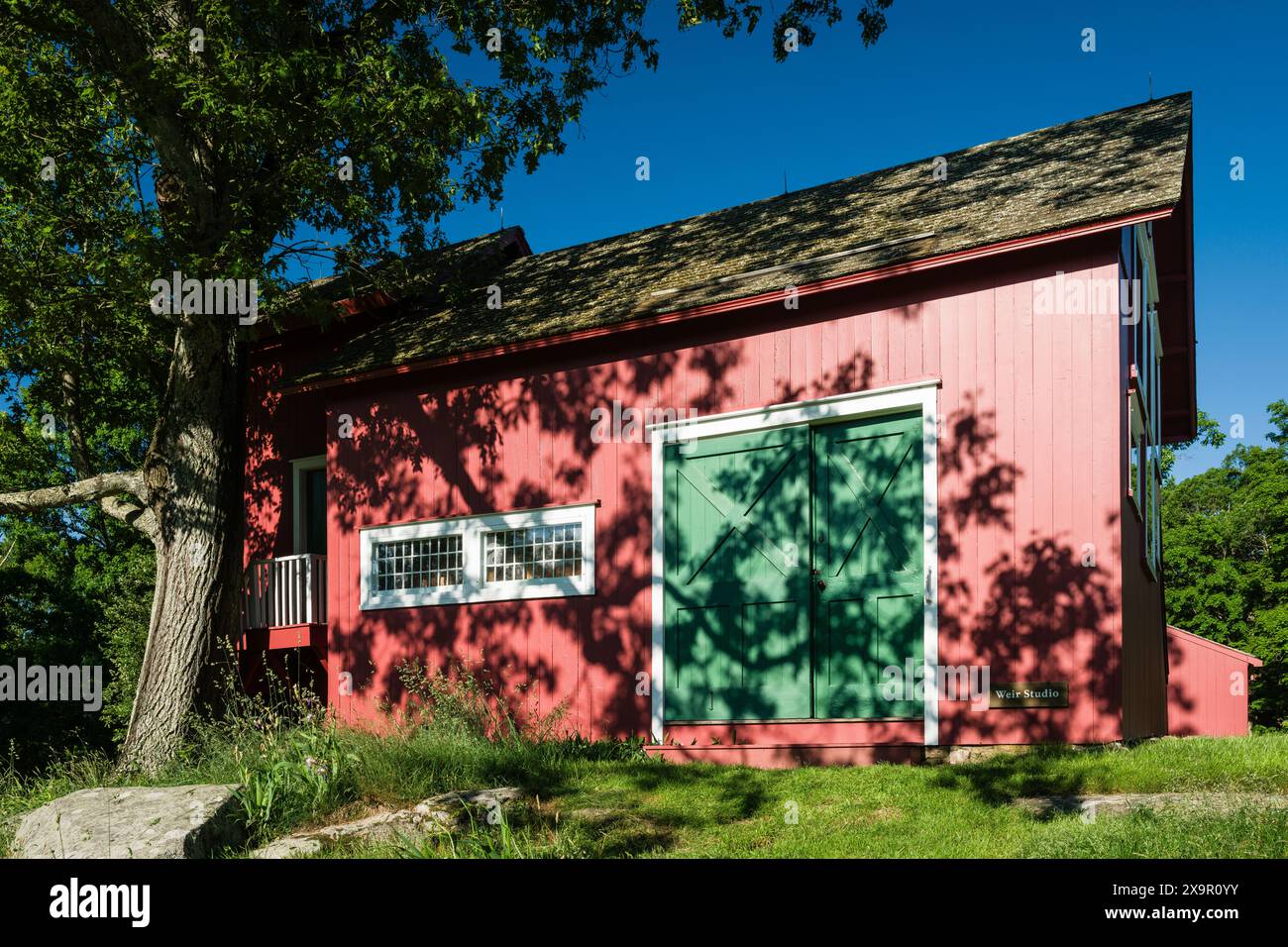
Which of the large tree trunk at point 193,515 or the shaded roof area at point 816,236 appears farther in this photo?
the large tree trunk at point 193,515

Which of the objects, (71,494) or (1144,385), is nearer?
(1144,385)

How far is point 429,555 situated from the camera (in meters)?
13.1

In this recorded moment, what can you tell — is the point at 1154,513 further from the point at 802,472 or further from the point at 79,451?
the point at 79,451

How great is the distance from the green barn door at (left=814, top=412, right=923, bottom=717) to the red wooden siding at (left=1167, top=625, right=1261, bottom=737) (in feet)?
51.2

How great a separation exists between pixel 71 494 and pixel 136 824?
6860 mm

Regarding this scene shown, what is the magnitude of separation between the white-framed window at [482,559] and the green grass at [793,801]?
245 centimetres

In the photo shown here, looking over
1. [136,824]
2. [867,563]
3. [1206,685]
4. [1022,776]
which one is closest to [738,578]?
[867,563]

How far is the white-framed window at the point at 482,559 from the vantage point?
12.0 meters

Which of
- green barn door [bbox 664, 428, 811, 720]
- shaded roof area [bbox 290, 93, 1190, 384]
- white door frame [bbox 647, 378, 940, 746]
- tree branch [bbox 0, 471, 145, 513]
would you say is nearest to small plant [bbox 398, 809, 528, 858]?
green barn door [bbox 664, 428, 811, 720]

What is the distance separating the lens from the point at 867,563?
10.3 m

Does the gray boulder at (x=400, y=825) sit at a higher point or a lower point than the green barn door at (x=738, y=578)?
lower

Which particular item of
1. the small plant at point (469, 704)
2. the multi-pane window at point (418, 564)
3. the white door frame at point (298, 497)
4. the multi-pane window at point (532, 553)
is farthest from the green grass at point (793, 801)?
the white door frame at point (298, 497)

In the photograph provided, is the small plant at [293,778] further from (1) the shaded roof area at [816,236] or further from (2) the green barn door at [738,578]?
(1) the shaded roof area at [816,236]

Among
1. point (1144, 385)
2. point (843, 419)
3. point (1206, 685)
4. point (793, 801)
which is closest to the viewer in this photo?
point (793, 801)
